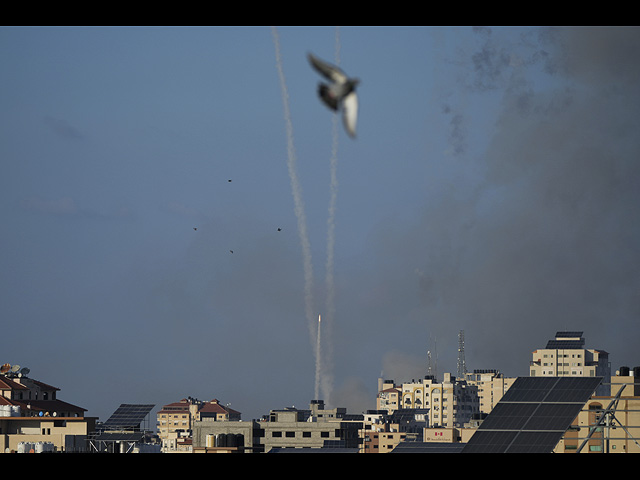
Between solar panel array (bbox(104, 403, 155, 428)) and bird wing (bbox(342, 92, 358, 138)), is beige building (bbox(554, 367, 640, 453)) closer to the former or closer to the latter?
solar panel array (bbox(104, 403, 155, 428))

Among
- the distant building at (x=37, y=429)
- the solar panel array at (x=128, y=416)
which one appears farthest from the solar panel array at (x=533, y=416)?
the solar panel array at (x=128, y=416)

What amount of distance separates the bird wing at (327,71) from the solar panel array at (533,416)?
21.5 metres

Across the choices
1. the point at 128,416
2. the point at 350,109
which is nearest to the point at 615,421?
the point at 128,416

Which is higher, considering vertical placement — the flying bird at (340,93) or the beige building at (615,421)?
the flying bird at (340,93)

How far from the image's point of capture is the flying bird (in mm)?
10414

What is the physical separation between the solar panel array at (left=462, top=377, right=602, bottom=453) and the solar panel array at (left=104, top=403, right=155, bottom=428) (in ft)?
200

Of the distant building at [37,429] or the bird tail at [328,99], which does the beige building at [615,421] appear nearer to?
the distant building at [37,429]

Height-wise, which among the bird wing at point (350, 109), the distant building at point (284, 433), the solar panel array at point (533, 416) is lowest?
the distant building at point (284, 433)

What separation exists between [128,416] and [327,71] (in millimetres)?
91372

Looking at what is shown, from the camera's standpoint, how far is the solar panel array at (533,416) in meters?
31.7

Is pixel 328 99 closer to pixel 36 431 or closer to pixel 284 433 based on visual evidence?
pixel 36 431

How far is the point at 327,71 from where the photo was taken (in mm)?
10562
